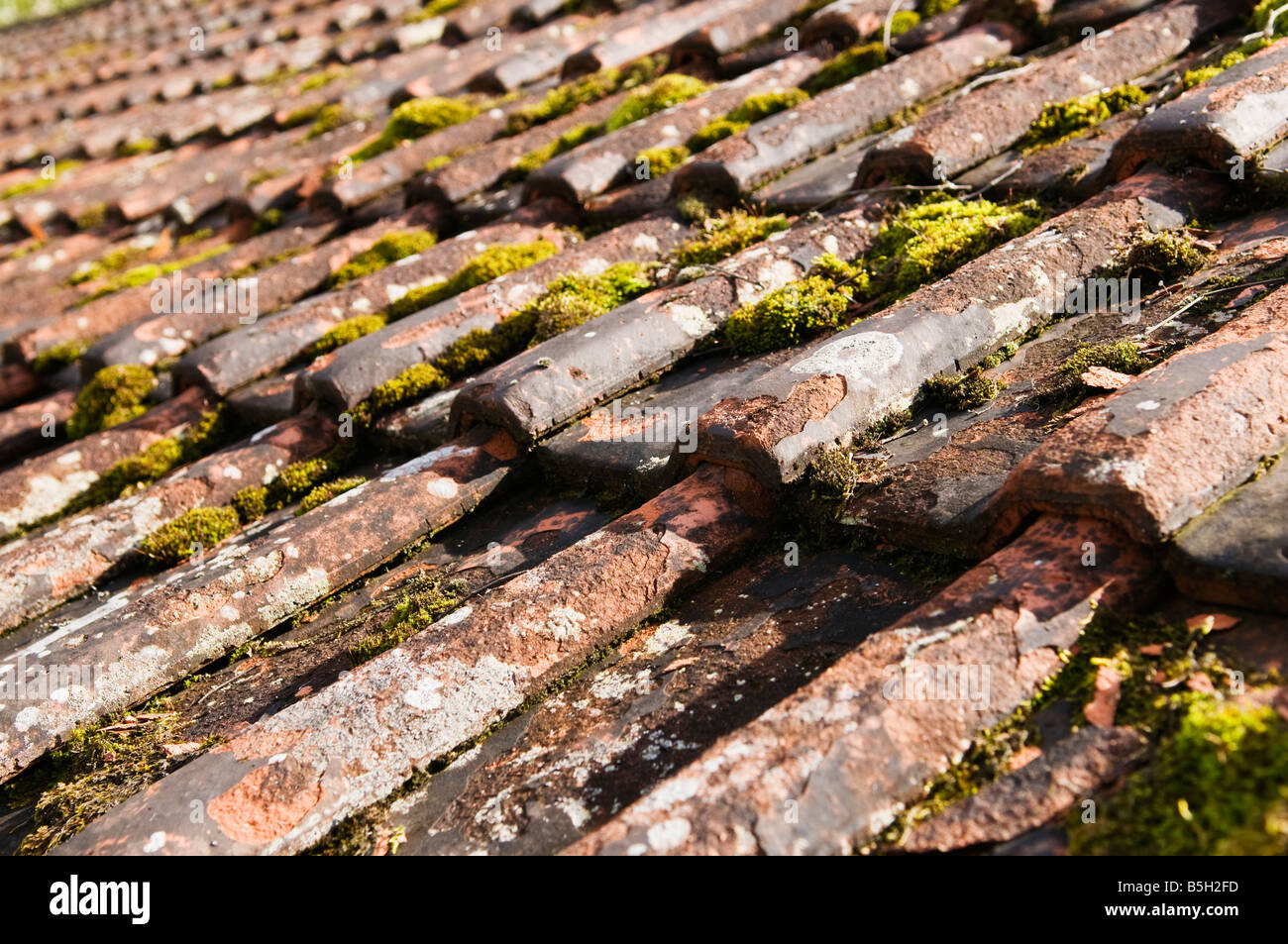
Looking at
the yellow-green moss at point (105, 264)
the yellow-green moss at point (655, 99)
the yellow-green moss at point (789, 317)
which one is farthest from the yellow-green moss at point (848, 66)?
the yellow-green moss at point (105, 264)

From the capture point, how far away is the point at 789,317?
13.8 feet

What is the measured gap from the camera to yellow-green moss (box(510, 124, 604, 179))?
262 inches

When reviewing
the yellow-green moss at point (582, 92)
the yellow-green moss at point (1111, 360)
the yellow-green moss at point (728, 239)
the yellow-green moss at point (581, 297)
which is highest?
the yellow-green moss at point (582, 92)

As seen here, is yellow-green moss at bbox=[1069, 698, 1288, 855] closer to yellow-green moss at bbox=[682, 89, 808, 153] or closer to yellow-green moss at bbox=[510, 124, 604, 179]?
yellow-green moss at bbox=[682, 89, 808, 153]

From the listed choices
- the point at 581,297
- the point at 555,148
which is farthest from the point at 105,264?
the point at 581,297

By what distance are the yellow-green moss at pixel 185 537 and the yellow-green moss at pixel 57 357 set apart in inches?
111

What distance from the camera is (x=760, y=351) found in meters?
4.23

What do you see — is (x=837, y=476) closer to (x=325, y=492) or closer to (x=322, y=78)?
(x=325, y=492)

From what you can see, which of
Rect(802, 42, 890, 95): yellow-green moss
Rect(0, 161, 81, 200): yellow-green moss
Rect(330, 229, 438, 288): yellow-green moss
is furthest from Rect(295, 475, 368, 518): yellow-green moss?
Rect(0, 161, 81, 200): yellow-green moss

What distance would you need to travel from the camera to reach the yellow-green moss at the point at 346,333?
5.43 metres

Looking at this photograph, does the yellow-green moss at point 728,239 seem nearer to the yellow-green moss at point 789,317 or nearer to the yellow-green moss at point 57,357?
A: the yellow-green moss at point 789,317

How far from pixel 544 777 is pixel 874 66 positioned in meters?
5.36

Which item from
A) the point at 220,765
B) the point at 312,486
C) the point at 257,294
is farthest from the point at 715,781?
the point at 257,294

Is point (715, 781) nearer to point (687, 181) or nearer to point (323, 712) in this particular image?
point (323, 712)
